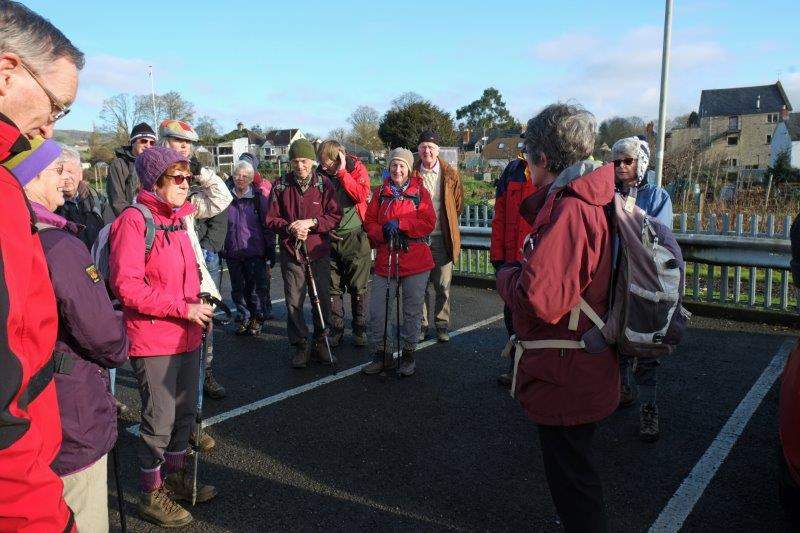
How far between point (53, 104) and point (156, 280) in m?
1.89

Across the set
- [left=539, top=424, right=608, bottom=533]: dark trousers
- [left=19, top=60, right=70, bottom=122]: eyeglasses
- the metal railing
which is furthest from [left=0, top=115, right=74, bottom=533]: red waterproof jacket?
the metal railing

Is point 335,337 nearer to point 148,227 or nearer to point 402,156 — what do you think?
point 402,156

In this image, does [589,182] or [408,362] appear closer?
[589,182]

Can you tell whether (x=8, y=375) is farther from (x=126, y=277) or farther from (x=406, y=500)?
(x=406, y=500)

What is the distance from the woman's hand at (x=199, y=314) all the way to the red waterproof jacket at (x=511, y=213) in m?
2.71

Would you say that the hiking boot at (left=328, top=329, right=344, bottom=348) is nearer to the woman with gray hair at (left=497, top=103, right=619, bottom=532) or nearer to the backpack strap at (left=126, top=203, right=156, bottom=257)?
the backpack strap at (left=126, top=203, right=156, bottom=257)

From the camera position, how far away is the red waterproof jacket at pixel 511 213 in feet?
16.5

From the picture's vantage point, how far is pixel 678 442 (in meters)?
4.00

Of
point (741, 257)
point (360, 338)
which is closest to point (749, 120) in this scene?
point (741, 257)

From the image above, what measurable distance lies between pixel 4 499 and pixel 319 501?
244 cm

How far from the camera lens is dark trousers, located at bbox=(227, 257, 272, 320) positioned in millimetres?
6930

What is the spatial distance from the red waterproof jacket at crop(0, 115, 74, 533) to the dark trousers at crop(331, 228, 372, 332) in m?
5.20

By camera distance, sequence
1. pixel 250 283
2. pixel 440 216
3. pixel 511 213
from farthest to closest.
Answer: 1. pixel 250 283
2. pixel 440 216
3. pixel 511 213

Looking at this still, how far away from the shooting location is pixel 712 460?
3721 mm
